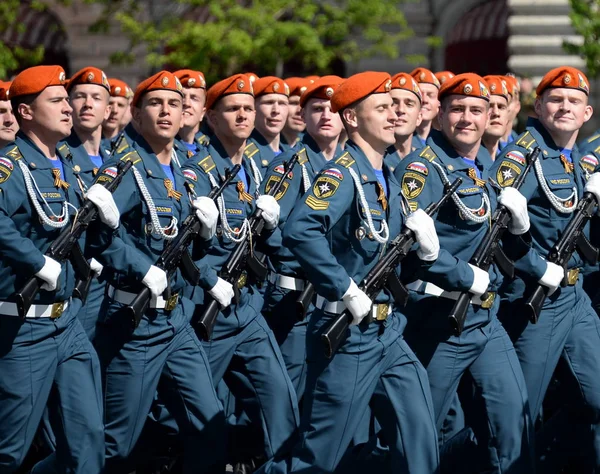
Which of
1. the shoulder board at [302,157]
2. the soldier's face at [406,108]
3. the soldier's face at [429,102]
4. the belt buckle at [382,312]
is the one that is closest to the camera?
the belt buckle at [382,312]

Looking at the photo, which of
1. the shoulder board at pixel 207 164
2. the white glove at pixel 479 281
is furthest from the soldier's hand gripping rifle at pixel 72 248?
the white glove at pixel 479 281

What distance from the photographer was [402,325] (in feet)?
20.9

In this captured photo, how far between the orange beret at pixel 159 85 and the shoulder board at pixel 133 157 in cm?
42

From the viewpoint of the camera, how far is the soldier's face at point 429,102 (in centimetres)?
952

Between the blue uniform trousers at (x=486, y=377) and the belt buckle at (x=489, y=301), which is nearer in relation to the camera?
the blue uniform trousers at (x=486, y=377)

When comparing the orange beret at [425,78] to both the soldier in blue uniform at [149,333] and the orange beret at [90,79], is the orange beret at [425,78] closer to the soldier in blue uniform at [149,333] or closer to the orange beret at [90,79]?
the orange beret at [90,79]

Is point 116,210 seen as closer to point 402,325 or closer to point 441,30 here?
point 402,325

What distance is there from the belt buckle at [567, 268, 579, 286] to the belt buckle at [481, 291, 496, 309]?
1.80ft

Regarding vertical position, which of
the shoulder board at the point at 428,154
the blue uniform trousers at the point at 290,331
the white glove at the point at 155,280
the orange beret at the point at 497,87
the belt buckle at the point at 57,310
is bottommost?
the blue uniform trousers at the point at 290,331

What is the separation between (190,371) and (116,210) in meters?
0.84

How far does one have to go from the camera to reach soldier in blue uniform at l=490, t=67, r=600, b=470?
7016mm

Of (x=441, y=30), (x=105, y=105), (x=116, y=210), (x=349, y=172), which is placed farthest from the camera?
(x=441, y=30)

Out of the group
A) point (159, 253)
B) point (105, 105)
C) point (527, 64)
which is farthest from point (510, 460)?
point (527, 64)

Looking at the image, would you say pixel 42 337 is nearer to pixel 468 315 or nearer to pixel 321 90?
pixel 468 315
